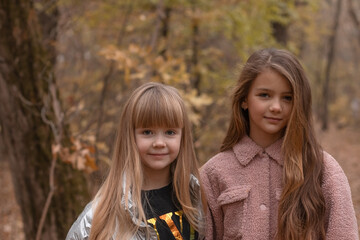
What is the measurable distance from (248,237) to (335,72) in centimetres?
2607

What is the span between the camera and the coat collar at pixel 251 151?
2.26 metres

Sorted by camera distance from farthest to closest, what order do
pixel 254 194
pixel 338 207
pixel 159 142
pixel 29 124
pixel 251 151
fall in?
pixel 29 124 → pixel 251 151 → pixel 254 194 → pixel 159 142 → pixel 338 207

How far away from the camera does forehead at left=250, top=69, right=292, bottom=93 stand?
7.09 feet

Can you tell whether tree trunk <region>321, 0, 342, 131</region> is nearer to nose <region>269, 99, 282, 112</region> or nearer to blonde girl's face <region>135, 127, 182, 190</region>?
nose <region>269, 99, 282, 112</region>

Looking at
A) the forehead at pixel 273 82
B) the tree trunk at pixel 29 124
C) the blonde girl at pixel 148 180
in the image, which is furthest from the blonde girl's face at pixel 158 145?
the tree trunk at pixel 29 124

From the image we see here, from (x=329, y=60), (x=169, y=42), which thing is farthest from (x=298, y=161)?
(x=329, y=60)

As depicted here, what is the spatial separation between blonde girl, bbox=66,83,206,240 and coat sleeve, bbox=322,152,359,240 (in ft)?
2.20

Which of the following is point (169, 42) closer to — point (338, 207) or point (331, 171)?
point (331, 171)

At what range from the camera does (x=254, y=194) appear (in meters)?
2.22

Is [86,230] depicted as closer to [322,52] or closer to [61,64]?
[61,64]

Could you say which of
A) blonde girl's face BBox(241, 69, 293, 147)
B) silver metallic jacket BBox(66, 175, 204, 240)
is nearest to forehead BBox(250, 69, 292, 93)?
blonde girl's face BBox(241, 69, 293, 147)

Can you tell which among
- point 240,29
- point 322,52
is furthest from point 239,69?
point 322,52

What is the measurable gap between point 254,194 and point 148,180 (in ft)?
1.80

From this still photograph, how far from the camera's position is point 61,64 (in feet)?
24.8
